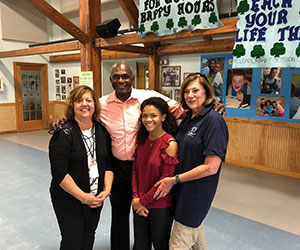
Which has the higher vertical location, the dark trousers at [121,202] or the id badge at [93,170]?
the id badge at [93,170]

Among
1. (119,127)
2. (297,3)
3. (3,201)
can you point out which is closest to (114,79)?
(119,127)

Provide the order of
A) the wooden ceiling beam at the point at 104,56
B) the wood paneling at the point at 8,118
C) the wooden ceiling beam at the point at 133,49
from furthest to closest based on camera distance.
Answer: the wood paneling at the point at 8,118 < the wooden ceiling beam at the point at 104,56 < the wooden ceiling beam at the point at 133,49

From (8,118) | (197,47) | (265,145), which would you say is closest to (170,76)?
(197,47)

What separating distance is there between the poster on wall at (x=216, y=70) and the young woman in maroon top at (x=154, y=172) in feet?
12.9

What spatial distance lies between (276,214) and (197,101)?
2380 mm

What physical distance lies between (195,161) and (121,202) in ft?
2.65

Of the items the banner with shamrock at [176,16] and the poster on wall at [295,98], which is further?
the poster on wall at [295,98]

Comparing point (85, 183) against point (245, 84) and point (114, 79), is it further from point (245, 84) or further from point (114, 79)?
point (245, 84)

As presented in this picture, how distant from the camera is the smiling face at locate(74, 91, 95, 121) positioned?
1702mm

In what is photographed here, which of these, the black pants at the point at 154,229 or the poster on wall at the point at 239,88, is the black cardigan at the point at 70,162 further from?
the poster on wall at the point at 239,88

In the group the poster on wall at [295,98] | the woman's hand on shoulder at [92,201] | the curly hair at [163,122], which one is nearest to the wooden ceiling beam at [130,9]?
the poster on wall at [295,98]

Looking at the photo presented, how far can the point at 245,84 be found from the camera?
16.6 feet

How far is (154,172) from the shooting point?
1.68 m

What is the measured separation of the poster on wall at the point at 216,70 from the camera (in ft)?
17.6
